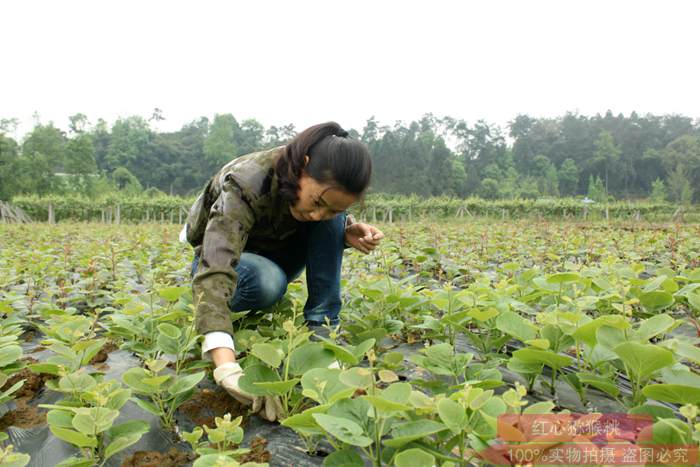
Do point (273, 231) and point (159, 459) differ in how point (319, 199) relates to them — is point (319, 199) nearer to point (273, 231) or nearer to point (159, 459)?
point (273, 231)

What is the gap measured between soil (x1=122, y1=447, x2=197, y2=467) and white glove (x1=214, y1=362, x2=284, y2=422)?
196mm

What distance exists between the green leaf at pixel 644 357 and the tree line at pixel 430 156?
4262 cm

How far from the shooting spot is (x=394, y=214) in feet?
92.9

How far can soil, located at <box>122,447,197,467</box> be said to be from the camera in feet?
4.16

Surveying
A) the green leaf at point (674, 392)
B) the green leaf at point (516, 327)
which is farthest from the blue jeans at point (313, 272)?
the green leaf at point (674, 392)

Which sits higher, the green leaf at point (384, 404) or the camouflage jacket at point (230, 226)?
the camouflage jacket at point (230, 226)

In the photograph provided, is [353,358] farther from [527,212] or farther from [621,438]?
[527,212]

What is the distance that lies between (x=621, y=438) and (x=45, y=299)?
120 inches

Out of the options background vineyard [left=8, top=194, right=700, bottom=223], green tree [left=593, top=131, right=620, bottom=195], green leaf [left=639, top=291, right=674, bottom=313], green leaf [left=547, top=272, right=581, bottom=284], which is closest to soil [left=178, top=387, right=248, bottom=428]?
green leaf [left=547, top=272, right=581, bottom=284]

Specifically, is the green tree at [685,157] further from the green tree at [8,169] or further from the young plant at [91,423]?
the green tree at [8,169]

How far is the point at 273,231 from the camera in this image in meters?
2.33

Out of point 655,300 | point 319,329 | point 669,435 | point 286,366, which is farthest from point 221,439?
point 655,300

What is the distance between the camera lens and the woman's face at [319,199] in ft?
6.15

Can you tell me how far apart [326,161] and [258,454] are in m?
1.03
